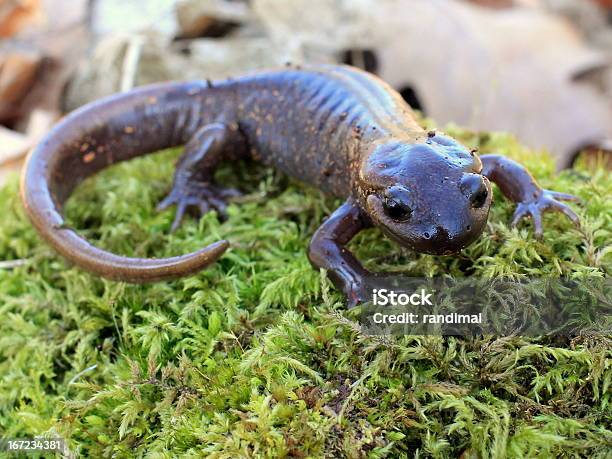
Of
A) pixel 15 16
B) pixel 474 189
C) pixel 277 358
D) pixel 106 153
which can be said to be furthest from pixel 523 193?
pixel 15 16

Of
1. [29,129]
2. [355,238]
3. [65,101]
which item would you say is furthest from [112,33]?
[355,238]

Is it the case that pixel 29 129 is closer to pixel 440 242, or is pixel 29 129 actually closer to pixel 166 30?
pixel 166 30

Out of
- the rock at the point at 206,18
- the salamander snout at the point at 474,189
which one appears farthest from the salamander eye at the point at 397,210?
the rock at the point at 206,18

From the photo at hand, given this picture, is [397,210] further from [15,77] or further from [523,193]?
[15,77]

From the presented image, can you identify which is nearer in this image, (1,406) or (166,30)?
(1,406)

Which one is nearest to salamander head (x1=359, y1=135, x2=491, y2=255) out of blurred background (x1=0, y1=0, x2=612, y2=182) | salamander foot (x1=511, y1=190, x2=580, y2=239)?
salamander foot (x1=511, y1=190, x2=580, y2=239)

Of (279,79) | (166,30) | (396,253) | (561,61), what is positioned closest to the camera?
(396,253)

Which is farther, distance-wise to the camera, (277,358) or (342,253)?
(342,253)
